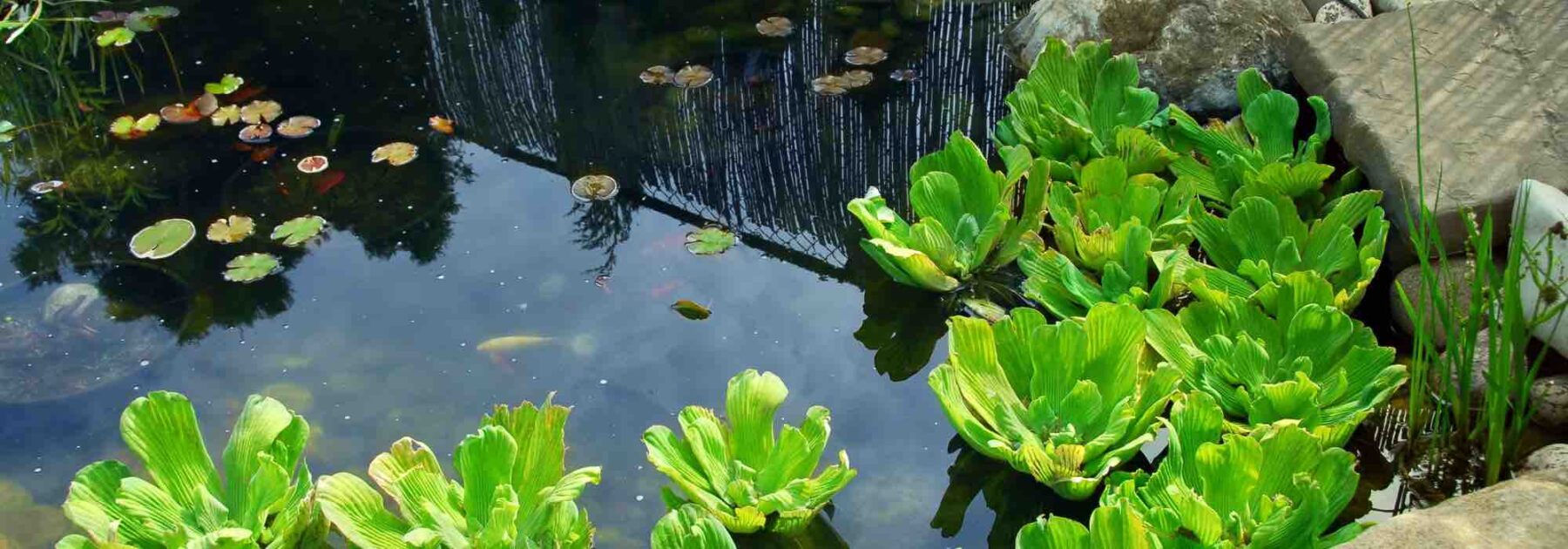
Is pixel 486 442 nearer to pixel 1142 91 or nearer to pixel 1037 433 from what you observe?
pixel 1037 433

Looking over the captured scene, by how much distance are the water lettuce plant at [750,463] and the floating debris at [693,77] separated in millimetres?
1453

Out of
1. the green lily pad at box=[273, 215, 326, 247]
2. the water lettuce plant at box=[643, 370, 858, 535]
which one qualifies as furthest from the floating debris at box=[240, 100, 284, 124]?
the water lettuce plant at box=[643, 370, 858, 535]

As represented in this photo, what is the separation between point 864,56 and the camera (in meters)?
3.48

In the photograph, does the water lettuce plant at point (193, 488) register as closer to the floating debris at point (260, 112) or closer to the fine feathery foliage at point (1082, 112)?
the floating debris at point (260, 112)

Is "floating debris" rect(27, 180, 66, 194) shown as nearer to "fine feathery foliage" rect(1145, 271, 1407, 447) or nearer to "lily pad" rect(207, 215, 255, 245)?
"lily pad" rect(207, 215, 255, 245)

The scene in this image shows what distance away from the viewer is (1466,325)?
6.46 ft

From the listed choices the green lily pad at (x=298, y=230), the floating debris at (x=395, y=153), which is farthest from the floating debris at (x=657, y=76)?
the green lily pad at (x=298, y=230)

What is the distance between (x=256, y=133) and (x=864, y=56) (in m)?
1.51

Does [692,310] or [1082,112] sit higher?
[1082,112]

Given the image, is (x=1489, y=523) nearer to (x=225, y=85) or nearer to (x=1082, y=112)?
(x=1082, y=112)

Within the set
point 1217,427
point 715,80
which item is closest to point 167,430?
point 1217,427

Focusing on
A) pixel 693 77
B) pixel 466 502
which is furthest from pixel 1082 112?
pixel 466 502

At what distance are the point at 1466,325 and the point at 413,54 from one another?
2619mm

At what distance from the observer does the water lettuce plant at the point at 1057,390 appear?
6.56 feet
